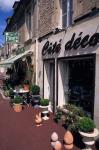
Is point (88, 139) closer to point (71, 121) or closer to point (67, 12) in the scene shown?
point (71, 121)

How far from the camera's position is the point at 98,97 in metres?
7.71

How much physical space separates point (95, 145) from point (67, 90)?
394 cm

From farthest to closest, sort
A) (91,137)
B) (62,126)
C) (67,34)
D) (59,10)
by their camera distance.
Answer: (59,10)
(67,34)
(62,126)
(91,137)

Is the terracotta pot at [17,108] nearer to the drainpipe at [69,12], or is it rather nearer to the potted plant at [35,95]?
the potted plant at [35,95]

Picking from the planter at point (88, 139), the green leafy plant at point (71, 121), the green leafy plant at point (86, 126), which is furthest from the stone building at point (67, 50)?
the planter at point (88, 139)

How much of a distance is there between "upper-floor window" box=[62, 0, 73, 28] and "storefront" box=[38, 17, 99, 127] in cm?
53

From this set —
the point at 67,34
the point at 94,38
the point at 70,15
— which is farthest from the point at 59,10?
the point at 94,38

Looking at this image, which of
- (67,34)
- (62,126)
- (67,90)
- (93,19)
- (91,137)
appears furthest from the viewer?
(67,90)

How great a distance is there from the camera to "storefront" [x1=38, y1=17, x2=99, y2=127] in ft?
26.0

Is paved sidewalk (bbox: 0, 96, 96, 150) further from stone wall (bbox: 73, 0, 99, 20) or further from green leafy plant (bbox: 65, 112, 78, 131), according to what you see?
stone wall (bbox: 73, 0, 99, 20)

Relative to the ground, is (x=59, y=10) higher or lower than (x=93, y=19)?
higher

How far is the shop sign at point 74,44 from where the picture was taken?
7.88m

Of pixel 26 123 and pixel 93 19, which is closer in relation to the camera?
pixel 93 19

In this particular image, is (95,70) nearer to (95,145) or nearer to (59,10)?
(95,145)
